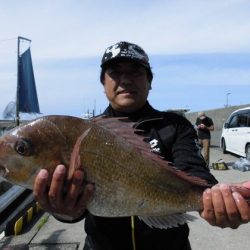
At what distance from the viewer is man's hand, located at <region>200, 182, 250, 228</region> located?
245 centimetres

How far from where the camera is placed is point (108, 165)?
245cm

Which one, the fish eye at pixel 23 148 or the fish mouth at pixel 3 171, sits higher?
the fish eye at pixel 23 148

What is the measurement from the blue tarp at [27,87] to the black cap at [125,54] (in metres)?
21.5

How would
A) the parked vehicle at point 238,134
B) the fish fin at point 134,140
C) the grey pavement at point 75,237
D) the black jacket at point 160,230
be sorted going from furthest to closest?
the parked vehicle at point 238,134 → the grey pavement at point 75,237 → the black jacket at point 160,230 → the fish fin at point 134,140

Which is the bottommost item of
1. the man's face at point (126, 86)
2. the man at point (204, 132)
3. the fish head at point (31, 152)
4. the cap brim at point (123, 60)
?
the man at point (204, 132)

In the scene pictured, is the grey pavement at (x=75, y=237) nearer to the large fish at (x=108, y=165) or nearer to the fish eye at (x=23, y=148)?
the large fish at (x=108, y=165)

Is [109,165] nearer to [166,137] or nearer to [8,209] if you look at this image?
[166,137]

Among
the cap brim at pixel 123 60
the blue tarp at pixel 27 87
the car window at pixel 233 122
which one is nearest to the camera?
the cap brim at pixel 123 60

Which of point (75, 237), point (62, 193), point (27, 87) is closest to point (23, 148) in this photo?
point (62, 193)

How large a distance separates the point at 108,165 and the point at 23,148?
1.48ft

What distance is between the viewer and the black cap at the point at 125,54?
3.22 m

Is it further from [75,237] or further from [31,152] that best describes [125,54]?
[75,237]

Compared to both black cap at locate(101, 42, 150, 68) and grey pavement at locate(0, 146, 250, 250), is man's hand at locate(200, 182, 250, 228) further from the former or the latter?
grey pavement at locate(0, 146, 250, 250)

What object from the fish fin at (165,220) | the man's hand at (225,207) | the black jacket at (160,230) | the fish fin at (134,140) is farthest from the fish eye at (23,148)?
the man's hand at (225,207)
